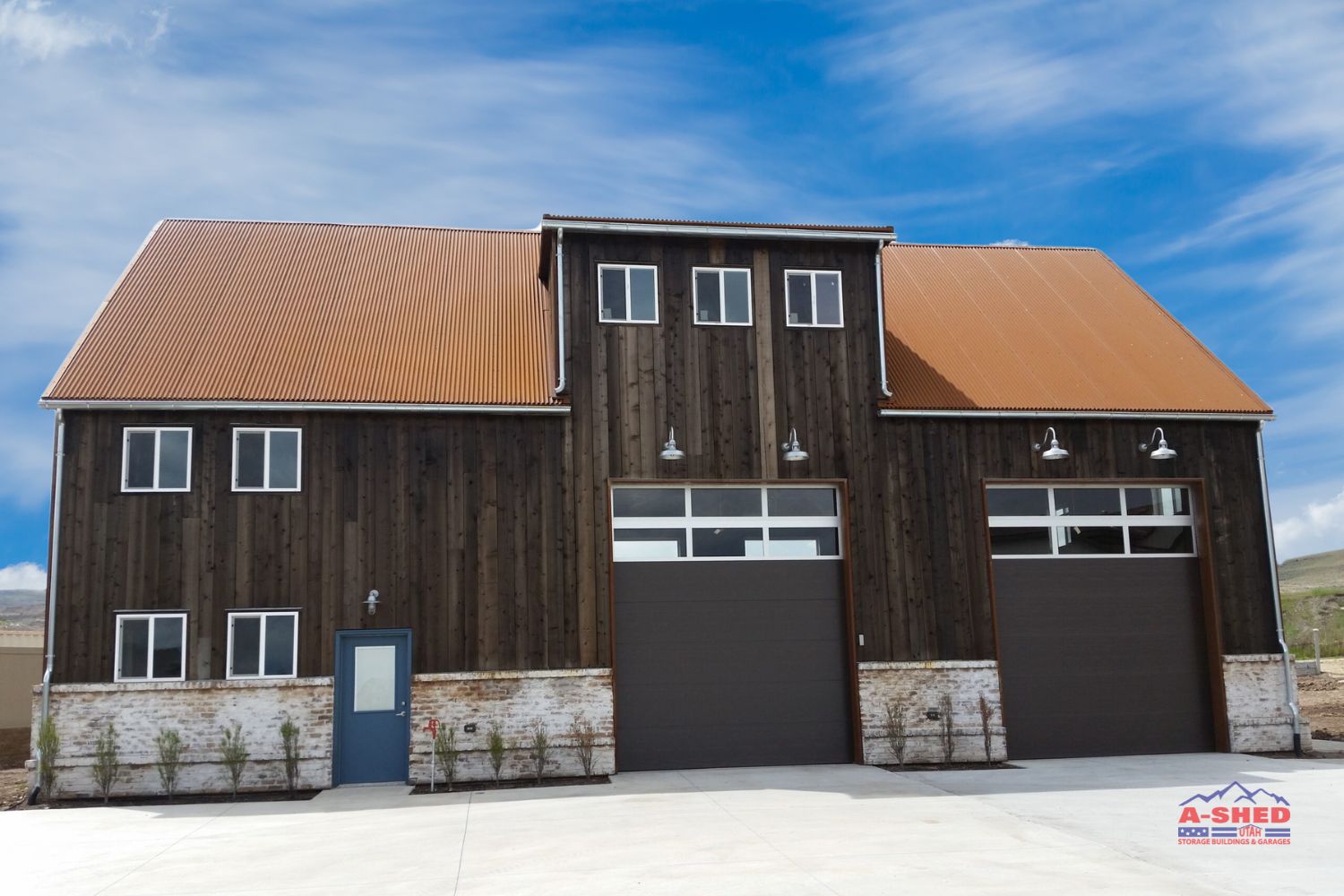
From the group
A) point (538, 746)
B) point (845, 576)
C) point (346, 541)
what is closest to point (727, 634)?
point (845, 576)

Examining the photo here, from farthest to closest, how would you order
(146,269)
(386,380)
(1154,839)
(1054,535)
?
A: (146,269)
(1054,535)
(386,380)
(1154,839)

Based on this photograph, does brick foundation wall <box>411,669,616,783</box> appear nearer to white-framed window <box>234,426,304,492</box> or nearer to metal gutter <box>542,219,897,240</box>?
white-framed window <box>234,426,304,492</box>

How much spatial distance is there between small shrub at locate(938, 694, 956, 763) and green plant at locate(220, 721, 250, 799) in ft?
32.6

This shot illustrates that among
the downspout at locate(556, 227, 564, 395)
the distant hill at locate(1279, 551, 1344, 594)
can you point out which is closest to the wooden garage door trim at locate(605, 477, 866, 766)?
the downspout at locate(556, 227, 564, 395)

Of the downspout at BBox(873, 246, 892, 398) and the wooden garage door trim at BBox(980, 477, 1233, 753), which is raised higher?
the downspout at BBox(873, 246, 892, 398)

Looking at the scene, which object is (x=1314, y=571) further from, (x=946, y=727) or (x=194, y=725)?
(x=194, y=725)

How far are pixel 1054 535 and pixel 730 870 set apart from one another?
10191 mm

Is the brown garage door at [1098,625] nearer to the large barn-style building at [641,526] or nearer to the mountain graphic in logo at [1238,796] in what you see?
the large barn-style building at [641,526]

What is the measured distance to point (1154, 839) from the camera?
10938mm

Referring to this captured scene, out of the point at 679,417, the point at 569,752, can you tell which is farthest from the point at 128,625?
the point at 679,417

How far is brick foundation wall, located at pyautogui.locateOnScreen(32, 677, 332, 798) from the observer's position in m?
15.2

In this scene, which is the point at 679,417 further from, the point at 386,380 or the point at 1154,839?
the point at 1154,839

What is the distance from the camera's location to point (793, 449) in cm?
1691

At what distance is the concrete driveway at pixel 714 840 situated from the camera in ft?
31.3
